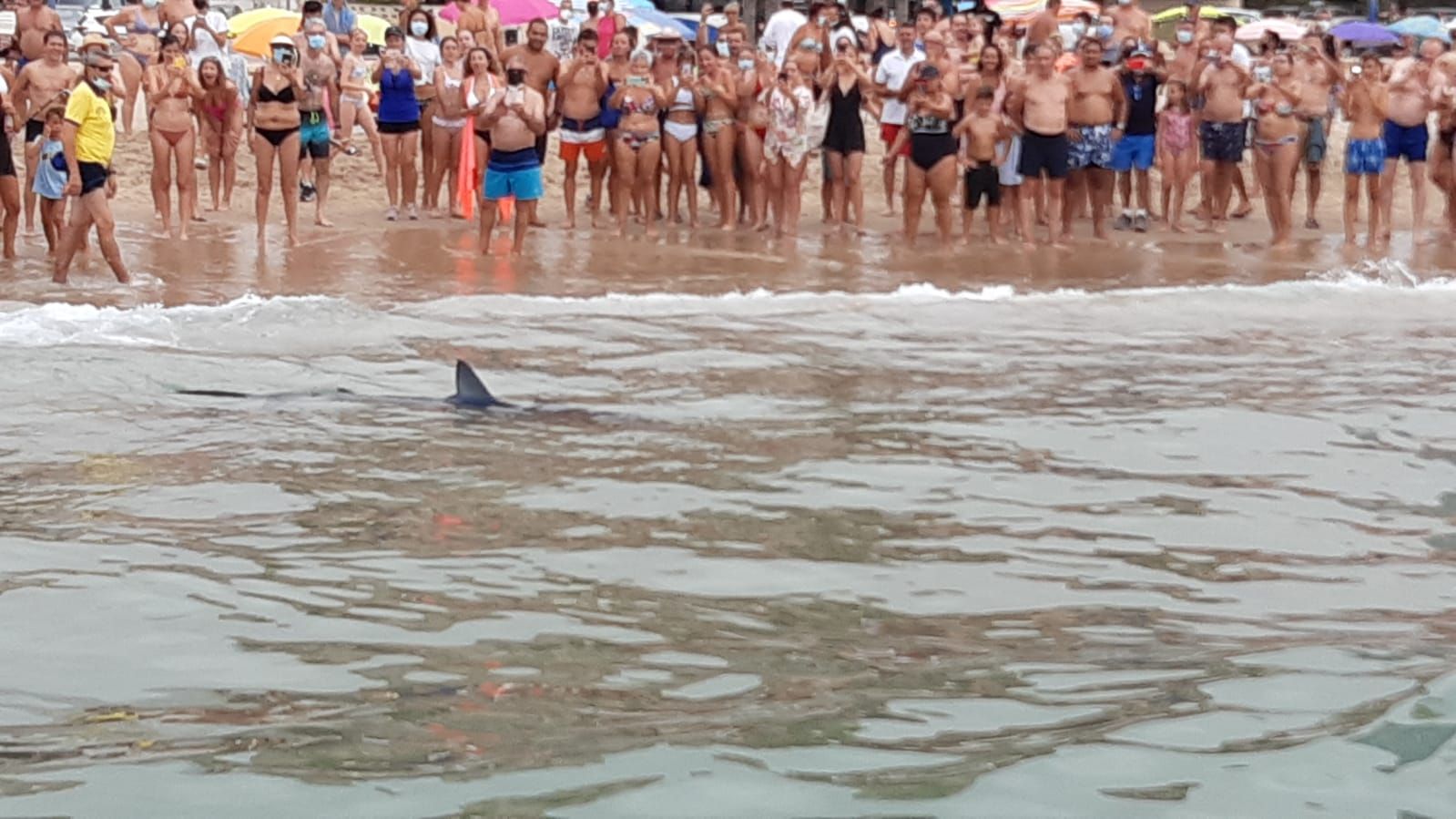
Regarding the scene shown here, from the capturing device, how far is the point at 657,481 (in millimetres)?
7633

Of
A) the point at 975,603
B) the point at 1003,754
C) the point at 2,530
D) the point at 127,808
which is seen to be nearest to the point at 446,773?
the point at 127,808

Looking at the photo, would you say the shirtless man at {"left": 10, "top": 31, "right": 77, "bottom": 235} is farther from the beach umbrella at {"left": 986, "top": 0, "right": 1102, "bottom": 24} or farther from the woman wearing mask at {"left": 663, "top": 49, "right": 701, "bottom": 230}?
the beach umbrella at {"left": 986, "top": 0, "right": 1102, "bottom": 24}

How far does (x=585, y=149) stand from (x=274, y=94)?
9.92ft

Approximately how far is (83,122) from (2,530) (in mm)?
6823

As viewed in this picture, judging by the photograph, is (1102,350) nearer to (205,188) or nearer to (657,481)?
(657,481)

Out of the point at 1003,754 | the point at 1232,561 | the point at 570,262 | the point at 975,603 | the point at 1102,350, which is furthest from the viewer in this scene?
the point at 570,262

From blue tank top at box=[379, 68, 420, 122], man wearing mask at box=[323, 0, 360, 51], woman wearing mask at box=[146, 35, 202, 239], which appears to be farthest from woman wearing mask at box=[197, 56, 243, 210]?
man wearing mask at box=[323, 0, 360, 51]

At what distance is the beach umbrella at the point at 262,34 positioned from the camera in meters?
21.5

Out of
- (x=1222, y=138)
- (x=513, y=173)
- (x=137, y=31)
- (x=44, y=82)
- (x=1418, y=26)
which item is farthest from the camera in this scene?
(x=1418, y=26)

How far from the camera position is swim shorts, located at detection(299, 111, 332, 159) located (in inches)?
630

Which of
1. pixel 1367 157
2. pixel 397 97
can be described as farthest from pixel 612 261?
pixel 1367 157

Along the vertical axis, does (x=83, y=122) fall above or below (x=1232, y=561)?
above

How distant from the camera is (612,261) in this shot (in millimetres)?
14984

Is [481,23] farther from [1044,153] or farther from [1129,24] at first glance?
[1129,24]
